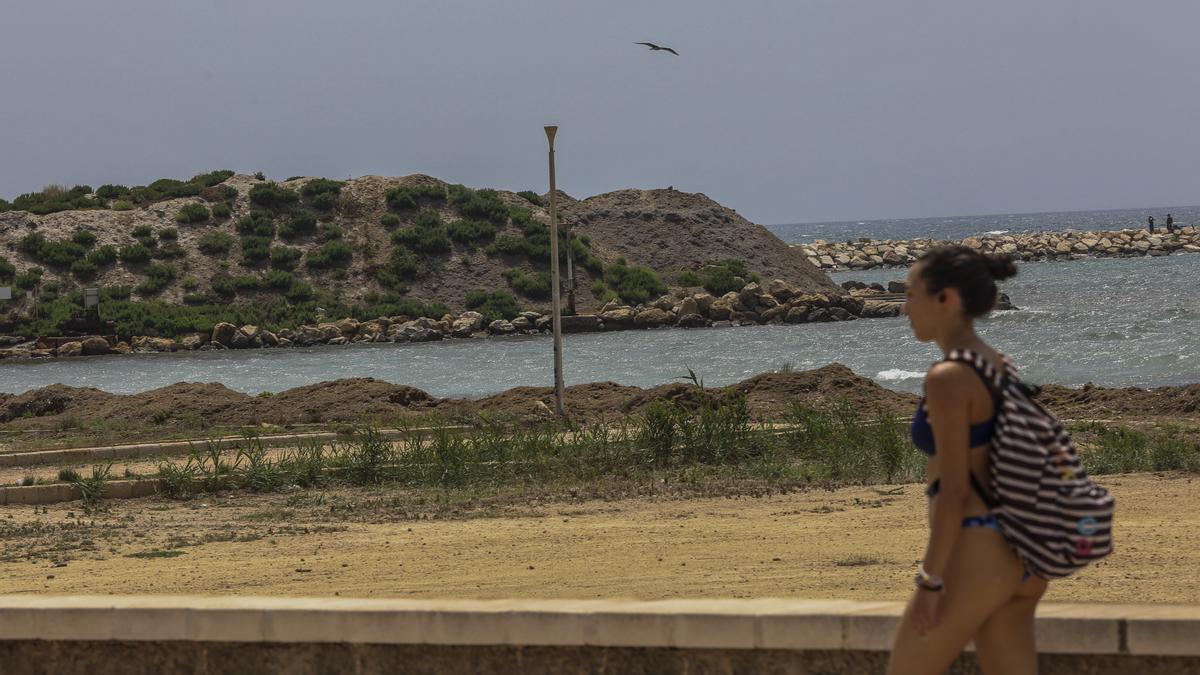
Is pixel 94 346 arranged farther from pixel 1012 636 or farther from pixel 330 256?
pixel 1012 636

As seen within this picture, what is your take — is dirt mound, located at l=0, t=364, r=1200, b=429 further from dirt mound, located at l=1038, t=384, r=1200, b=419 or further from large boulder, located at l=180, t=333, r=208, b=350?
large boulder, located at l=180, t=333, r=208, b=350

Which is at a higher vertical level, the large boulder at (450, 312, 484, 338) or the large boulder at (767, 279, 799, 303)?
the large boulder at (767, 279, 799, 303)

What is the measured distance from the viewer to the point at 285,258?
69750 millimetres

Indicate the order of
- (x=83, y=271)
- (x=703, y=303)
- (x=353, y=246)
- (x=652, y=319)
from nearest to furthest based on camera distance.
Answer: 1. (x=652, y=319)
2. (x=703, y=303)
3. (x=83, y=271)
4. (x=353, y=246)

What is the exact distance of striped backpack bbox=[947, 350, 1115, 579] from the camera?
4070 millimetres

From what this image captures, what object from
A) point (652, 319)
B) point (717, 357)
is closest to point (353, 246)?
point (652, 319)

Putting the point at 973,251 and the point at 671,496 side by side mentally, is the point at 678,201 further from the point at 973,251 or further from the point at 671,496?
the point at 973,251

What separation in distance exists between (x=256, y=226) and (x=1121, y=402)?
55.9 m

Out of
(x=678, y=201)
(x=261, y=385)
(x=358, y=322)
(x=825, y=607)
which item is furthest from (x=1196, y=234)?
(x=825, y=607)

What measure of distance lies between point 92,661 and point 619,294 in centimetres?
6268

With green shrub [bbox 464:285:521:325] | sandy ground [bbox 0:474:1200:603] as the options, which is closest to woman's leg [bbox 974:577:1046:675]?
sandy ground [bbox 0:474:1200:603]

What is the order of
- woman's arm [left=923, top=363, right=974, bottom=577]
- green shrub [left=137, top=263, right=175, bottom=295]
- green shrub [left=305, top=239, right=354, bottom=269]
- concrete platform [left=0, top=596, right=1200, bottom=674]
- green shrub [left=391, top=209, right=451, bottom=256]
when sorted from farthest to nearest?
green shrub [left=391, top=209, right=451, bottom=256] → green shrub [left=305, top=239, right=354, bottom=269] → green shrub [left=137, top=263, right=175, bottom=295] → concrete platform [left=0, top=596, right=1200, bottom=674] → woman's arm [left=923, top=363, right=974, bottom=577]

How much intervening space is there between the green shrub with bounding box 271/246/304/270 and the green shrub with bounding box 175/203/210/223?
5283 mm

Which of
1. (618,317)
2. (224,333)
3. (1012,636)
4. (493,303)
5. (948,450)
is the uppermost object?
(948,450)
